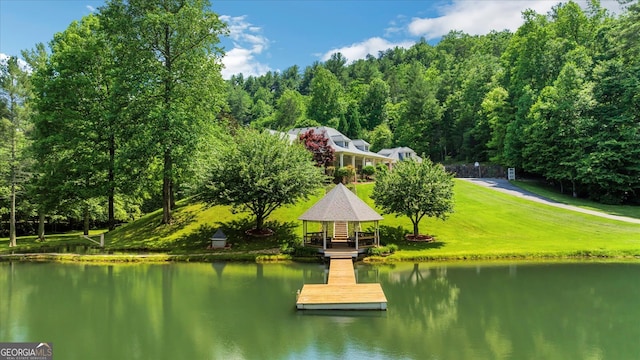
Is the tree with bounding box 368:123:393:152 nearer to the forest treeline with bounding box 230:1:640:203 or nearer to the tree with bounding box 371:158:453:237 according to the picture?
the forest treeline with bounding box 230:1:640:203

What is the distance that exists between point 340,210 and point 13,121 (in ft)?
77.0

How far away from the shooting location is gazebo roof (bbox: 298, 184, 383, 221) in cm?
2491

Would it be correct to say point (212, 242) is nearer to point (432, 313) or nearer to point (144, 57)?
point (144, 57)

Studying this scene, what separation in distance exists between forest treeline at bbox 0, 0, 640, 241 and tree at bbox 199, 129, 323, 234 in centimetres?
203

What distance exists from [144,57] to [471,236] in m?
25.4

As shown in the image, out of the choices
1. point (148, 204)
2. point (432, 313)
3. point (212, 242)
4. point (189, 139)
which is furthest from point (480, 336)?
point (148, 204)

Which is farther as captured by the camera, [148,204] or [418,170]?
[148,204]

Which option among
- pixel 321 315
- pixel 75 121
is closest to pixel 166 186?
pixel 75 121

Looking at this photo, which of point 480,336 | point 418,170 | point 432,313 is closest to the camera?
point 480,336

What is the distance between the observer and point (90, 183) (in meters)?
31.0

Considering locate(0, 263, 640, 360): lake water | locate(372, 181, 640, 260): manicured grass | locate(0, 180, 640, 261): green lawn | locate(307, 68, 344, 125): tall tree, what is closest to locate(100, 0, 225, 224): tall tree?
locate(0, 180, 640, 261): green lawn

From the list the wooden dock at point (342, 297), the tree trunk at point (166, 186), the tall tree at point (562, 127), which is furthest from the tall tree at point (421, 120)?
the wooden dock at point (342, 297)

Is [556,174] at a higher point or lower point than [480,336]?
higher

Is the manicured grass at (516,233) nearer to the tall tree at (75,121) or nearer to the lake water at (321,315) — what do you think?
the lake water at (321,315)
